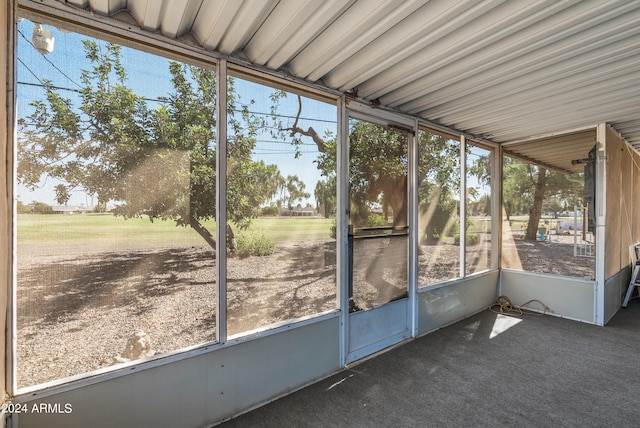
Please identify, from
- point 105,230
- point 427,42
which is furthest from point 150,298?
point 427,42

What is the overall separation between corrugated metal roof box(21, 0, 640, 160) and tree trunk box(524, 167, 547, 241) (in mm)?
1661

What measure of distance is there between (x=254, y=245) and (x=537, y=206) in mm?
4316

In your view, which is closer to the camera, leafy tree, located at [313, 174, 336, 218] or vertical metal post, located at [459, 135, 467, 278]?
leafy tree, located at [313, 174, 336, 218]

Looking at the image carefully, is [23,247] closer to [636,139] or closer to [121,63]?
[121,63]

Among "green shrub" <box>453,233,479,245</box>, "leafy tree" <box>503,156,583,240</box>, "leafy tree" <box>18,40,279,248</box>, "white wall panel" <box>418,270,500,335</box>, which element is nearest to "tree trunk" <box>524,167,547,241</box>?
"leafy tree" <box>503,156,583,240</box>

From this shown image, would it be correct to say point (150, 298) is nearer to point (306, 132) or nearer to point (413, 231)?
→ point (306, 132)

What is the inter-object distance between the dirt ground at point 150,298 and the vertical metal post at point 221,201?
45 mm

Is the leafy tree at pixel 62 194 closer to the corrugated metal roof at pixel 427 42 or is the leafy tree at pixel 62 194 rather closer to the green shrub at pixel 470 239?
the corrugated metal roof at pixel 427 42

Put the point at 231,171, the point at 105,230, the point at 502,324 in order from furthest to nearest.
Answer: the point at 502,324
the point at 231,171
the point at 105,230

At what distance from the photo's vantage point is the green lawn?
1460 millimetres

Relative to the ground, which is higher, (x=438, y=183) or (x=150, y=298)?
(x=438, y=183)

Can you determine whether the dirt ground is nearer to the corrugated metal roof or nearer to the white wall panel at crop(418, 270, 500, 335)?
the white wall panel at crop(418, 270, 500, 335)

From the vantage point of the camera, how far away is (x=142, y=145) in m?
1.70

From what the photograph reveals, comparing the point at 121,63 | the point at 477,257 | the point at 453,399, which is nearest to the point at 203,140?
the point at 121,63
